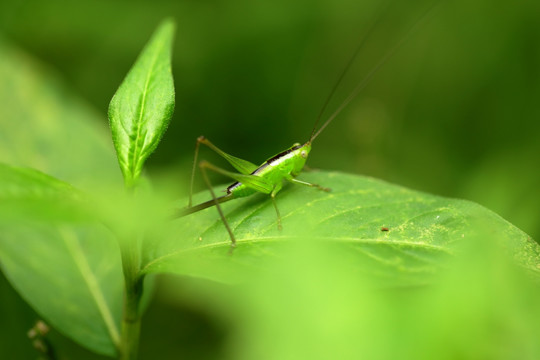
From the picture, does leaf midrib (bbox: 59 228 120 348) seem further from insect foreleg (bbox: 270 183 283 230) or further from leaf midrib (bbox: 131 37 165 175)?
insect foreleg (bbox: 270 183 283 230)

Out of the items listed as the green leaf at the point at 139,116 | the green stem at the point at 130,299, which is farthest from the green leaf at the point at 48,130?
the green stem at the point at 130,299

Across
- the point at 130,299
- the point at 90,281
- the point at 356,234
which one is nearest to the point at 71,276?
the point at 90,281

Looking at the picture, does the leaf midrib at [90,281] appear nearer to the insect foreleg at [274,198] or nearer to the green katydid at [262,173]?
the green katydid at [262,173]

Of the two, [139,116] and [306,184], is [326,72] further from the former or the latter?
[139,116]

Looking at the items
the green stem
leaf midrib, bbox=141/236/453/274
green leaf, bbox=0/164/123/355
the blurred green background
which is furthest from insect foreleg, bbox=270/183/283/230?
the blurred green background

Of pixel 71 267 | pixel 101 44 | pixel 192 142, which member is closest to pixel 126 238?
pixel 71 267
